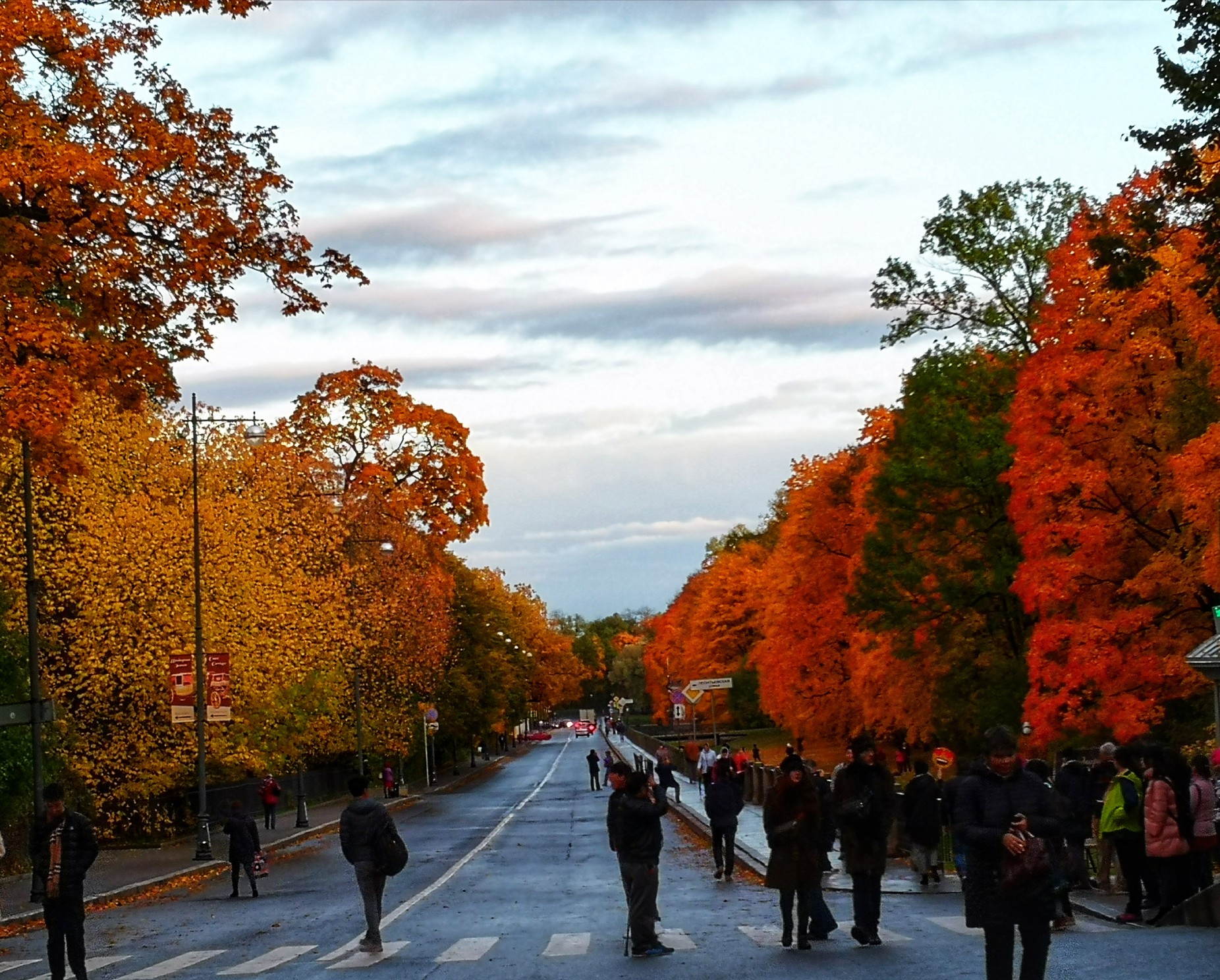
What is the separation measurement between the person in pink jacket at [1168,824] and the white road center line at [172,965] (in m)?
10.1

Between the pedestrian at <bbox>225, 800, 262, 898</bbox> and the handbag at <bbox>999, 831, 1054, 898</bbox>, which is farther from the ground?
the handbag at <bbox>999, 831, 1054, 898</bbox>

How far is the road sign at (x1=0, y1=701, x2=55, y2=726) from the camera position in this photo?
87.5 ft

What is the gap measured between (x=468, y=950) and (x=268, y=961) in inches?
82.5

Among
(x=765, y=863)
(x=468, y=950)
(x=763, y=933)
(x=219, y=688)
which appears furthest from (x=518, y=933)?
(x=219, y=688)

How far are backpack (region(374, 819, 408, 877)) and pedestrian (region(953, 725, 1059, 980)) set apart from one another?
9.32m

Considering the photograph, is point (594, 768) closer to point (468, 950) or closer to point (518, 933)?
point (518, 933)

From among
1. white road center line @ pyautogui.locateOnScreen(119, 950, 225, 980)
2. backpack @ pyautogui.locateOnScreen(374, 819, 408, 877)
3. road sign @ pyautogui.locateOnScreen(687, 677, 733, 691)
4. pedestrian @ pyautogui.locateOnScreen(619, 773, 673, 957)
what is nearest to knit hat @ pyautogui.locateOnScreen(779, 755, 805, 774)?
pedestrian @ pyautogui.locateOnScreen(619, 773, 673, 957)

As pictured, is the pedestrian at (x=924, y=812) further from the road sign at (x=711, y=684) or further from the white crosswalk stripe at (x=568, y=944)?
the road sign at (x=711, y=684)

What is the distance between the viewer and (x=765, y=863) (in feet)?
105

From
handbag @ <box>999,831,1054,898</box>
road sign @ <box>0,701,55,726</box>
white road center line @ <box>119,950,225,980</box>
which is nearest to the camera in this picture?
handbag @ <box>999,831,1054,898</box>

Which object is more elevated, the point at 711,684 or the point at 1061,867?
the point at 711,684

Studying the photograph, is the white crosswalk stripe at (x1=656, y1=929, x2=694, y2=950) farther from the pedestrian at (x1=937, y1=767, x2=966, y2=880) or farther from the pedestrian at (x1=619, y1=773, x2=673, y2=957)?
the pedestrian at (x1=937, y1=767, x2=966, y2=880)

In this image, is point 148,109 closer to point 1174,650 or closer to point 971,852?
point 971,852

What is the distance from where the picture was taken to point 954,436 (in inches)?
2154
